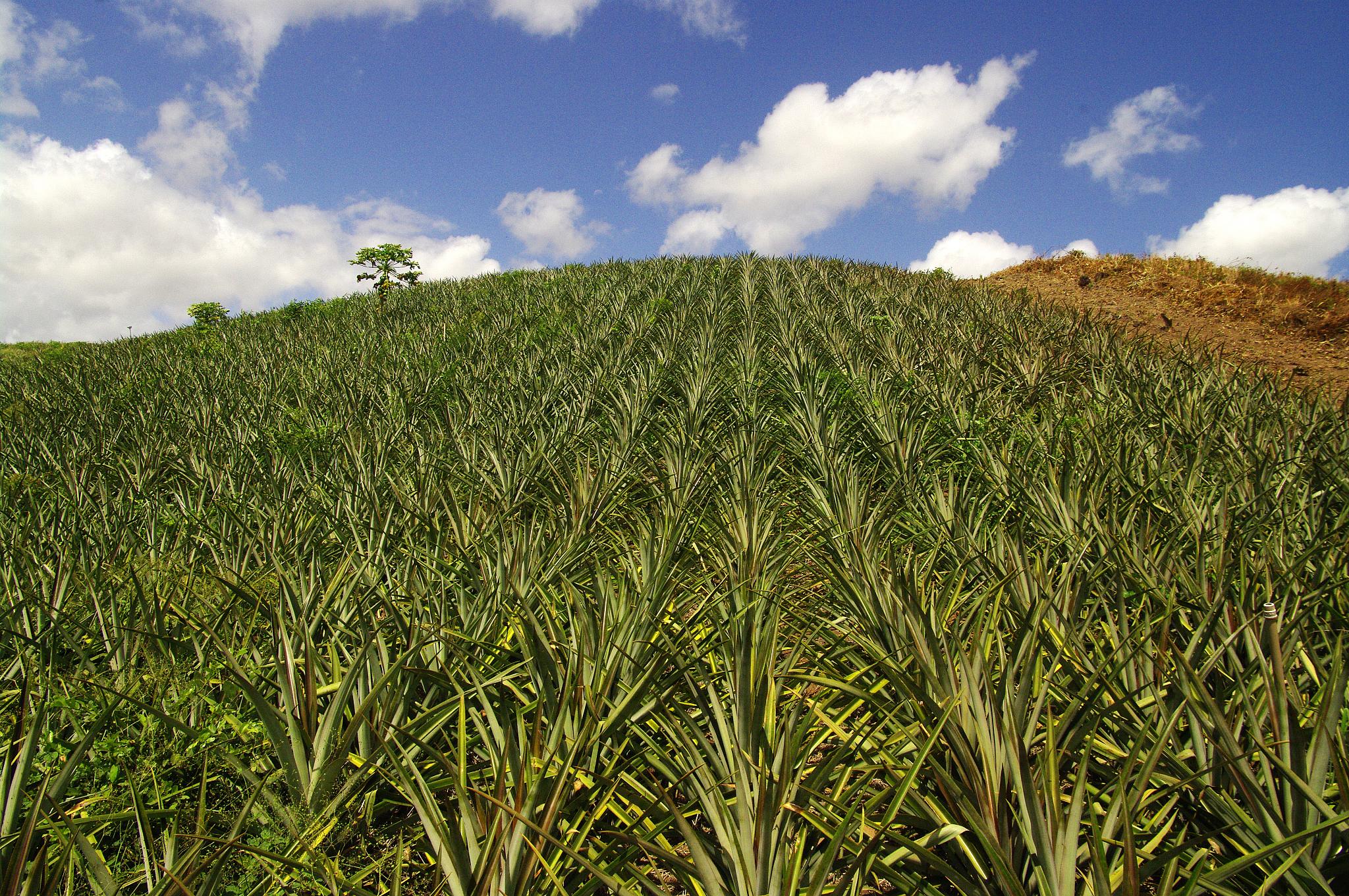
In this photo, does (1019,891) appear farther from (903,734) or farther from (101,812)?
(101,812)

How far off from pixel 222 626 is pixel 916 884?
2139 mm

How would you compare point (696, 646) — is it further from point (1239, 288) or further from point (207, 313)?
point (207, 313)

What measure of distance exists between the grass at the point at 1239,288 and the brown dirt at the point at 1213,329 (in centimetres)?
4

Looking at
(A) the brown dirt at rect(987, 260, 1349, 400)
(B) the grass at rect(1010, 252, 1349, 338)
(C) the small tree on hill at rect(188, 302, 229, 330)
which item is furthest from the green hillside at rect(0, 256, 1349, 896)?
(C) the small tree on hill at rect(188, 302, 229, 330)

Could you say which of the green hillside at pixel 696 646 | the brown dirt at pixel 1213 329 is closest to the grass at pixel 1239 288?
the brown dirt at pixel 1213 329

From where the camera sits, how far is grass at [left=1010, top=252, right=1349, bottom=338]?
7.29 m

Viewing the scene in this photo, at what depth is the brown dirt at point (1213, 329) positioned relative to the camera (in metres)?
6.14

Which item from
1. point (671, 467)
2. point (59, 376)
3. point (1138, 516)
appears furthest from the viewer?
point (59, 376)

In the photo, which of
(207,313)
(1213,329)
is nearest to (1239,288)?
(1213,329)

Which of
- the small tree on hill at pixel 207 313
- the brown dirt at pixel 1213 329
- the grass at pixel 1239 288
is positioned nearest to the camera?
the brown dirt at pixel 1213 329

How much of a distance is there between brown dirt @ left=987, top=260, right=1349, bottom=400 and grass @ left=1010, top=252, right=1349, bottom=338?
0.04 metres

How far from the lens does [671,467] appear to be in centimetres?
346

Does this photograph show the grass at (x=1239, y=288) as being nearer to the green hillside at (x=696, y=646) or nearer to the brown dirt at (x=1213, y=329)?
the brown dirt at (x=1213, y=329)

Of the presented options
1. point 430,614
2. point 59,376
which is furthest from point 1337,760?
point 59,376
